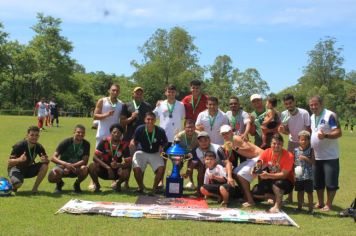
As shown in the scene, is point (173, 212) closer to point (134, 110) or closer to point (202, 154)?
point (202, 154)

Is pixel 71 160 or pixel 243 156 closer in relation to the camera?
pixel 243 156

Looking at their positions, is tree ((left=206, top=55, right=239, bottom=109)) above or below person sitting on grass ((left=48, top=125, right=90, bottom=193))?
above

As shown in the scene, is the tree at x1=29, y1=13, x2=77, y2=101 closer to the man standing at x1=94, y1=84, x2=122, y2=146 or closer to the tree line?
the tree line

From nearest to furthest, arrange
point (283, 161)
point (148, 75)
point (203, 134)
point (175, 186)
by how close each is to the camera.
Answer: point (283, 161)
point (203, 134)
point (175, 186)
point (148, 75)

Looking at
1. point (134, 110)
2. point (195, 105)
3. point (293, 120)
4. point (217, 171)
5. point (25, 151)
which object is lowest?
point (217, 171)

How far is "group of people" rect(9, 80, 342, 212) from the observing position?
7852 millimetres

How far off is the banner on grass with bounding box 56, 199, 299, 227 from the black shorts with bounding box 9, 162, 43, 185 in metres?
1.39

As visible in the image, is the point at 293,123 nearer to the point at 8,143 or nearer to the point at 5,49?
the point at 8,143

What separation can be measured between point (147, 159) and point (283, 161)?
2.83 metres

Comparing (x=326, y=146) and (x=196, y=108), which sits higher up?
(x=196, y=108)

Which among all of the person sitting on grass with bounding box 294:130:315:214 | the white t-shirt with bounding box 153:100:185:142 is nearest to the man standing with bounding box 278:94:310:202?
the person sitting on grass with bounding box 294:130:315:214

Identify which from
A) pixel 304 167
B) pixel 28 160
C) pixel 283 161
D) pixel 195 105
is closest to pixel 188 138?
pixel 195 105

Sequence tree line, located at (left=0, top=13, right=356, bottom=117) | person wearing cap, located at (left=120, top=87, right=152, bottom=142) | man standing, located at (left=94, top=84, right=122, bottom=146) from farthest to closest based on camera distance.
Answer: tree line, located at (left=0, top=13, right=356, bottom=117) < person wearing cap, located at (left=120, top=87, right=152, bottom=142) < man standing, located at (left=94, top=84, right=122, bottom=146)

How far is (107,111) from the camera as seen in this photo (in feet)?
31.2
